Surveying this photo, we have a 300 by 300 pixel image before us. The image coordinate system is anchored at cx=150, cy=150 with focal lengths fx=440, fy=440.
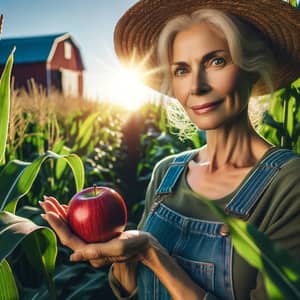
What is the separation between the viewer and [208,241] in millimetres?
1241

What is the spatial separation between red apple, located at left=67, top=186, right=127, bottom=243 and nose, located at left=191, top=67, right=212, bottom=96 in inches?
15.3

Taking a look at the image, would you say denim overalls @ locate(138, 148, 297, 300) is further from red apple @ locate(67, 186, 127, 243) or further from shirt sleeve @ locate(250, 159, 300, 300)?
red apple @ locate(67, 186, 127, 243)

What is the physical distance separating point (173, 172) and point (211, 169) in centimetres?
14

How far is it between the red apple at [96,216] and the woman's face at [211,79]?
0.37 metres

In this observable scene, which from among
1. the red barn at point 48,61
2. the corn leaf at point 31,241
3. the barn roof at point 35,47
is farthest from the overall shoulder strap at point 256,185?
the barn roof at point 35,47

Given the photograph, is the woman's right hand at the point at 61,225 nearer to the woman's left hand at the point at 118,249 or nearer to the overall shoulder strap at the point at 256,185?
the woman's left hand at the point at 118,249

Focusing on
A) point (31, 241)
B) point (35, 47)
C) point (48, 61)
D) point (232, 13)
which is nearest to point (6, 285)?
point (31, 241)

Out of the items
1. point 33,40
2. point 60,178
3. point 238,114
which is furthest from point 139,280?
point 33,40

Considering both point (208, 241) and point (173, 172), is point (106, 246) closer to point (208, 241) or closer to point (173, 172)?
point (208, 241)

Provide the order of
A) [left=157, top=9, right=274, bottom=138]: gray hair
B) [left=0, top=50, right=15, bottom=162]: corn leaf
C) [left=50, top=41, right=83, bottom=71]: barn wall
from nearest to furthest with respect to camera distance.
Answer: [left=0, top=50, right=15, bottom=162]: corn leaf, [left=157, top=9, right=274, bottom=138]: gray hair, [left=50, top=41, right=83, bottom=71]: barn wall

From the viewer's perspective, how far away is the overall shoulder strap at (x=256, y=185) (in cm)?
120

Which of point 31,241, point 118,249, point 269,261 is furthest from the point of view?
point 31,241

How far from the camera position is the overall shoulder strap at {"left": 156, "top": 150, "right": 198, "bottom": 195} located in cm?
148

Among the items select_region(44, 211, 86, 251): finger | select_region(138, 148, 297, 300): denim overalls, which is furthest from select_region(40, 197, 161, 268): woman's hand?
select_region(138, 148, 297, 300): denim overalls
